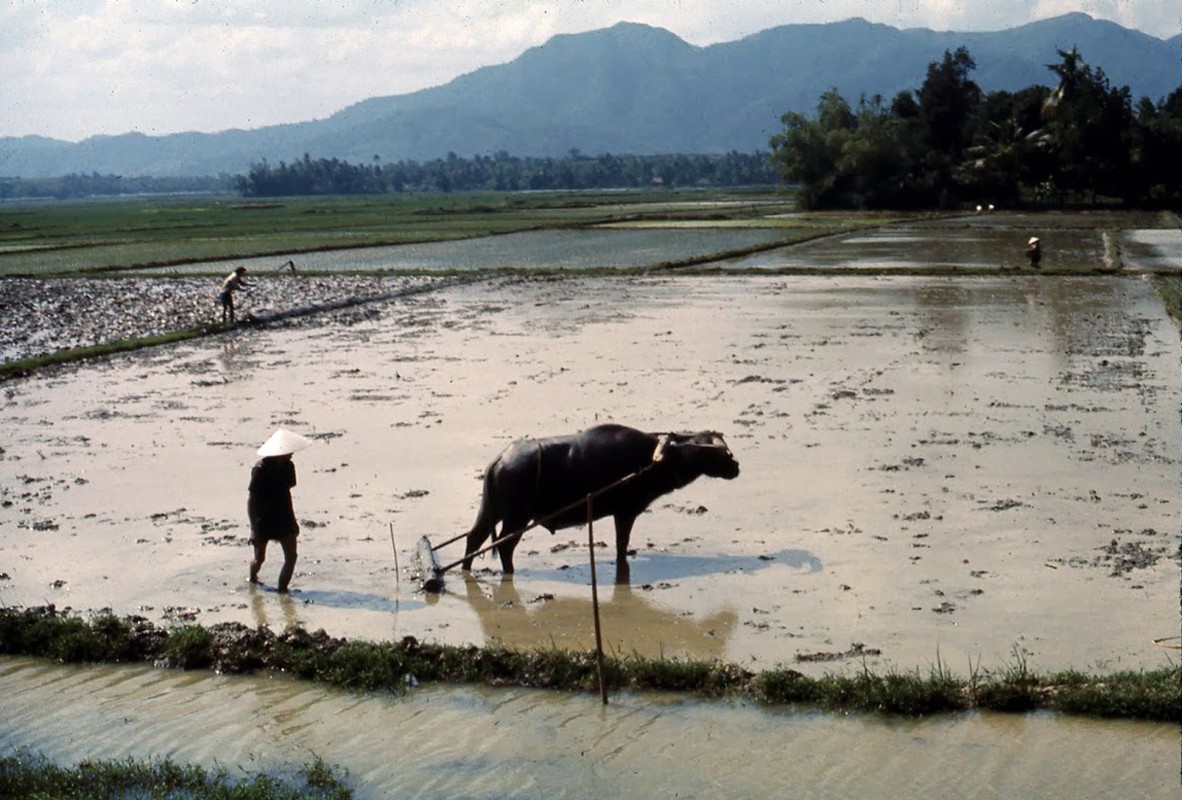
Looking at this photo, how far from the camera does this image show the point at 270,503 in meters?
8.51

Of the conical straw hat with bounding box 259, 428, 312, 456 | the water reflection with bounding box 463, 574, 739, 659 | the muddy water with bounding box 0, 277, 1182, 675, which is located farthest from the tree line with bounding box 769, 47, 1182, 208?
the conical straw hat with bounding box 259, 428, 312, 456

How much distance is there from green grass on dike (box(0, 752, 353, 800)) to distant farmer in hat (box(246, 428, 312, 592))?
105 inches

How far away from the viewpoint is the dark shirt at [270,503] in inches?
335

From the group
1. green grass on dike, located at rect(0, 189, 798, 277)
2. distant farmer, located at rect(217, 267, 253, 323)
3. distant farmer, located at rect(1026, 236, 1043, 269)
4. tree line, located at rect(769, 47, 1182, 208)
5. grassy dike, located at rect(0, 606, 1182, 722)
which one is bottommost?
grassy dike, located at rect(0, 606, 1182, 722)

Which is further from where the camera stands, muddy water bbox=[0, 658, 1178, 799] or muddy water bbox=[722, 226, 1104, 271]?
muddy water bbox=[722, 226, 1104, 271]

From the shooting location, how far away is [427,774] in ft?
19.3

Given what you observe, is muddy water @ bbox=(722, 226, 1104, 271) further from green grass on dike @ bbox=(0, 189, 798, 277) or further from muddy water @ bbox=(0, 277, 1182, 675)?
muddy water @ bbox=(0, 277, 1182, 675)

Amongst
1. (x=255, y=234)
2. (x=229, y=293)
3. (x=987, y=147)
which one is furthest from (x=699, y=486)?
(x=987, y=147)

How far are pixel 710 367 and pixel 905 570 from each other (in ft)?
27.4

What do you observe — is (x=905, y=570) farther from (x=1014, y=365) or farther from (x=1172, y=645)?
(x=1014, y=365)

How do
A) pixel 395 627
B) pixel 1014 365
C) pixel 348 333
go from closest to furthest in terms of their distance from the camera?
pixel 395 627 < pixel 1014 365 < pixel 348 333

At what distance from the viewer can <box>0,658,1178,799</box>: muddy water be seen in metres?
5.66

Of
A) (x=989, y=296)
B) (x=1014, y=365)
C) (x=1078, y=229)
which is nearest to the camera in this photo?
(x=1014, y=365)

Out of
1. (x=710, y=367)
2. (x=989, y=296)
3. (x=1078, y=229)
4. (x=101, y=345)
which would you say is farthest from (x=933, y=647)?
(x=1078, y=229)
